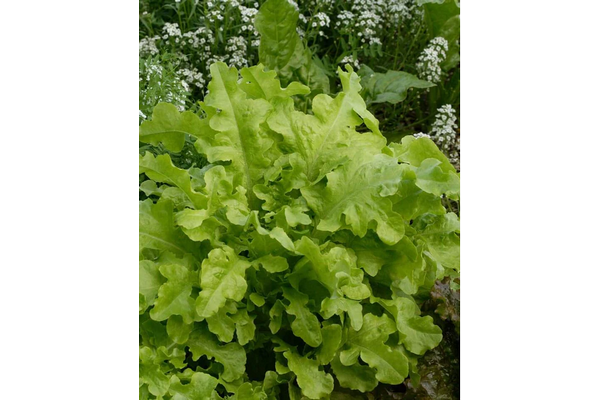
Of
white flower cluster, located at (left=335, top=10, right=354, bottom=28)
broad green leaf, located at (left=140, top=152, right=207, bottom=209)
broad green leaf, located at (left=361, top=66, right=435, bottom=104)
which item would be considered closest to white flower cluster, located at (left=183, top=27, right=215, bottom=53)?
white flower cluster, located at (left=335, top=10, right=354, bottom=28)

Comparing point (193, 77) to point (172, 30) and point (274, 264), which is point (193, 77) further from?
point (274, 264)

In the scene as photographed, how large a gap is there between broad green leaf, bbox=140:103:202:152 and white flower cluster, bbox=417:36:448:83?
1.52 m

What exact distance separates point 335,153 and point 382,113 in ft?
5.01

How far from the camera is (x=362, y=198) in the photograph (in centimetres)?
177

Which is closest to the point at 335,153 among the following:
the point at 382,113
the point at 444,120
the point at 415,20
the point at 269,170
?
the point at 269,170

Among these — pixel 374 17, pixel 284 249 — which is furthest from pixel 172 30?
pixel 284 249

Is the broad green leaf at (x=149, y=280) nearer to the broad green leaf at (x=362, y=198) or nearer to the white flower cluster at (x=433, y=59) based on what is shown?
the broad green leaf at (x=362, y=198)

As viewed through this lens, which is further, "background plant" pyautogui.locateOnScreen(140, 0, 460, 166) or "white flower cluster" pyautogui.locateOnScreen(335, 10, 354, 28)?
"white flower cluster" pyautogui.locateOnScreen(335, 10, 354, 28)

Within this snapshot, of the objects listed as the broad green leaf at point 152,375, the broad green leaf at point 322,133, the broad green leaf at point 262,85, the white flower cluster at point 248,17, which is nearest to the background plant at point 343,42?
the white flower cluster at point 248,17

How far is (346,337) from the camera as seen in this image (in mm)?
1866

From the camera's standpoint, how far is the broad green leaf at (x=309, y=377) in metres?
1.74

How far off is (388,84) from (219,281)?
177 centimetres

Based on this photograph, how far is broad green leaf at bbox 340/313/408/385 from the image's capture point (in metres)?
1.78

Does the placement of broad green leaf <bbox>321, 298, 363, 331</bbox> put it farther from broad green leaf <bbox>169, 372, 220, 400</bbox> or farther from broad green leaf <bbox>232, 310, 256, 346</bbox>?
broad green leaf <bbox>169, 372, 220, 400</bbox>
